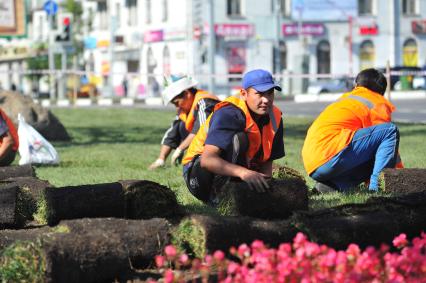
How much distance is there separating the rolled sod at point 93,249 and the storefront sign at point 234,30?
59407 mm

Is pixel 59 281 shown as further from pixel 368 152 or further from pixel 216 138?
pixel 368 152

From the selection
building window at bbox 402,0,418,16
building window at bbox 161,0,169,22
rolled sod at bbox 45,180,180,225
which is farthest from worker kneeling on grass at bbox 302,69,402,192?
building window at bbox 402,0,418,16

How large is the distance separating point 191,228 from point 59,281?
1007 mm

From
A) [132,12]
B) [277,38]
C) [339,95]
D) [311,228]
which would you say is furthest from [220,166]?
[132,12]

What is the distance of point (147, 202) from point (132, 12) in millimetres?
67548

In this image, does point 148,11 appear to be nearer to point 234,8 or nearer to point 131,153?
point 234,8

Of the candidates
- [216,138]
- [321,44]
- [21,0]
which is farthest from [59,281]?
[321,44]

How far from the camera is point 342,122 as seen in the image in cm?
996

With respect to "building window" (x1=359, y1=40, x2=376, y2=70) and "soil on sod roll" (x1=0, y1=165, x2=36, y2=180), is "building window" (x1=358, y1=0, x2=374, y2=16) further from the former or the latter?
"soil on sod roll" (x1=0, y1=165, x2=36, y2=180)

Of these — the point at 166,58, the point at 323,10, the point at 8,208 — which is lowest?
the point at 166,58

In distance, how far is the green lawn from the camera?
1212cm

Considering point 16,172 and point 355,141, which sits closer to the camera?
point 355,141

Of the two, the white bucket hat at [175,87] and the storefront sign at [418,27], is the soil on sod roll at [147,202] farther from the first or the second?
the storefront sign at [418,27]

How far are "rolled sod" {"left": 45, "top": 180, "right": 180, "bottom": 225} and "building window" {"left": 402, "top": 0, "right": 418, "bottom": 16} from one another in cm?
6374
